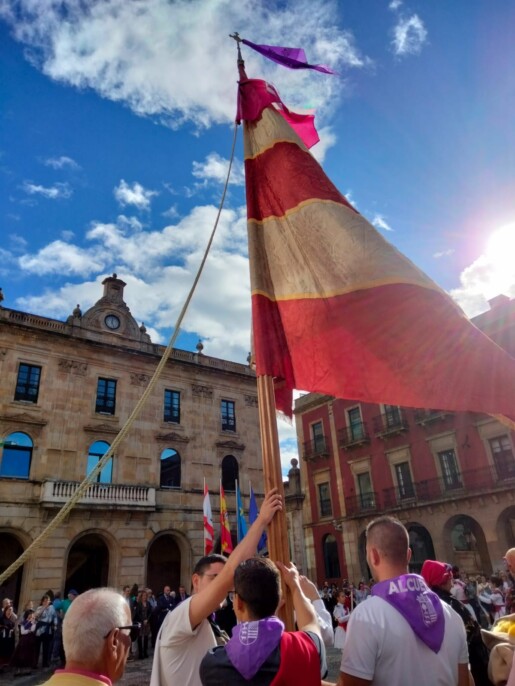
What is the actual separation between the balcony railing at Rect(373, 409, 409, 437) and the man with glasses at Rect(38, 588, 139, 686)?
78.9ft

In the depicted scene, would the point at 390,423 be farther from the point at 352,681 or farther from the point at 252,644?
the point at 252,644

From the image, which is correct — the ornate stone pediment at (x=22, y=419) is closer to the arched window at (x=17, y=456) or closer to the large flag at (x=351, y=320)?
the arched window at (x=17, y=456)

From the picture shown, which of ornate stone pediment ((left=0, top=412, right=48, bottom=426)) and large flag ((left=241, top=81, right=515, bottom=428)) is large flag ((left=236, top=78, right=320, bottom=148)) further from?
ornate stone pediment ((left=0, top=412, right=48, bottom=426))

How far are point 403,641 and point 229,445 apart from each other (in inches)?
914

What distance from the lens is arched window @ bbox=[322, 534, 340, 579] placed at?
2560cm

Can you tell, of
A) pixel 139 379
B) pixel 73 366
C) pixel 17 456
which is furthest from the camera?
pixel 139 379

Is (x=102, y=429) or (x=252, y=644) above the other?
(x=102, y=429)

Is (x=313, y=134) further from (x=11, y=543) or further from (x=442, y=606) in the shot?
(x=11, y=543)

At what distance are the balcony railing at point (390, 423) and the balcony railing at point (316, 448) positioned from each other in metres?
3.89

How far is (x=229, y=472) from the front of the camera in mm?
24578

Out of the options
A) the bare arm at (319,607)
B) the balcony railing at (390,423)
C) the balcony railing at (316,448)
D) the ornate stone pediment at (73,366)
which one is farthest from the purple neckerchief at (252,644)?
the balcony railing at (316,448)

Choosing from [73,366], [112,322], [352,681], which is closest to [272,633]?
[352,681]

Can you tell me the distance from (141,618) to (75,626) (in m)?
14.3

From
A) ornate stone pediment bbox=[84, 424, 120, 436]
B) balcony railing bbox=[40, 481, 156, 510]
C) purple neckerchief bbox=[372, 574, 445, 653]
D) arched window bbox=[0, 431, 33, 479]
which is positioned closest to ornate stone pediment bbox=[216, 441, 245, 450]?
balcony railing bbox=[40, 481, 156, 510]
